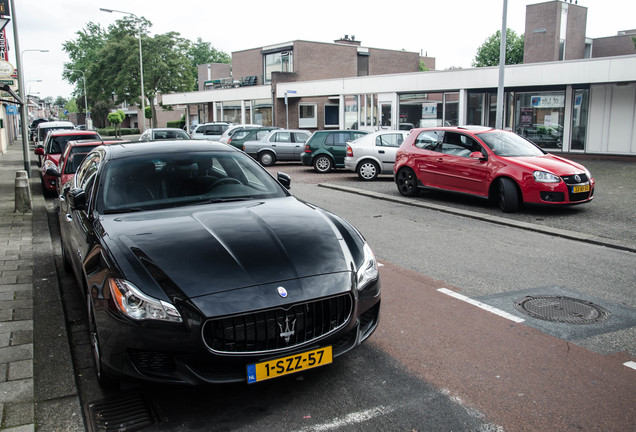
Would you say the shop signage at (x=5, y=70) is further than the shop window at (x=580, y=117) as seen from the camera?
No

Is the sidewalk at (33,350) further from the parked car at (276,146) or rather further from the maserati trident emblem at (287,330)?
the parked car at (276,146)

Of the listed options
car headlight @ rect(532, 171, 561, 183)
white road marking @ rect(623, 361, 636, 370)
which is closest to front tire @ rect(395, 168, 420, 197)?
car headlight @ rect(532, 171, 561, 183)

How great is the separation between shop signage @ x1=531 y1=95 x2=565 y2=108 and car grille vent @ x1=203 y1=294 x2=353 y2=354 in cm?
2240

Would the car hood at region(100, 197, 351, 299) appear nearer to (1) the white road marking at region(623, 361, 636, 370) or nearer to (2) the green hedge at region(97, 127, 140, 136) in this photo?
(1) the white road marking at region(623, 361, 636, 370)

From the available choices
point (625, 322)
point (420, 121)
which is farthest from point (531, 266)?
point (420, 121)

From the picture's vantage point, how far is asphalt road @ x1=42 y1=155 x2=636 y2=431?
333 cm

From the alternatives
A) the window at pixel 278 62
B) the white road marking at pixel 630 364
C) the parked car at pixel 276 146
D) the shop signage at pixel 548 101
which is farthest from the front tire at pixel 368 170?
the window at pixel 278 62

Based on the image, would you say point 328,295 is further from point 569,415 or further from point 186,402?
point 569,415

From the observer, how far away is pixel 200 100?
4544 centimetres

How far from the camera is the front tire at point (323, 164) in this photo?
2006cm

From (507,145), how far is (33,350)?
32.4ft

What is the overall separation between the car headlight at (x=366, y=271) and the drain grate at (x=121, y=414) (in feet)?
5.14

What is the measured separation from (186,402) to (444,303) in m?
2.88

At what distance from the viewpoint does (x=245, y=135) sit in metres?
23.6
